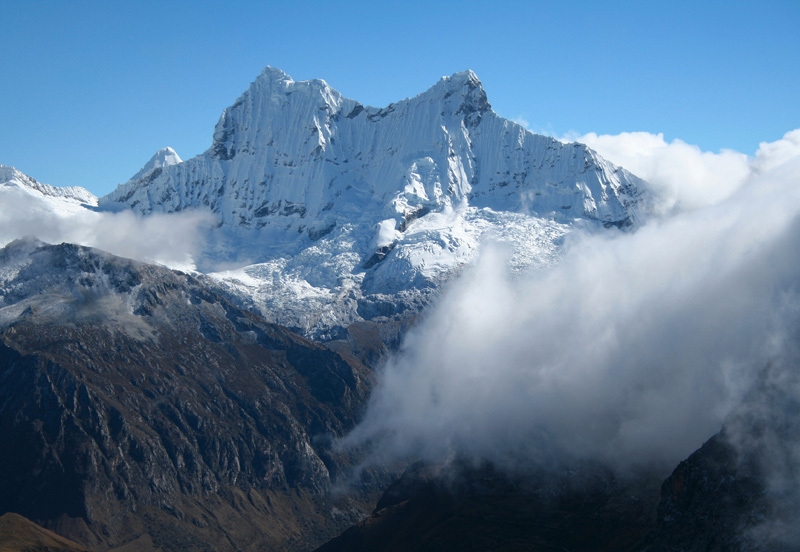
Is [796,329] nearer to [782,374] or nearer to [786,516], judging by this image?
[782,374]

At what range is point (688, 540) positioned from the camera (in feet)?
516

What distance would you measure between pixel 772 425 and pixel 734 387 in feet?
97.3

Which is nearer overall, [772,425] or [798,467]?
[798,467]

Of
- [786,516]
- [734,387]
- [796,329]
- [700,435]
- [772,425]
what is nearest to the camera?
[786,516]

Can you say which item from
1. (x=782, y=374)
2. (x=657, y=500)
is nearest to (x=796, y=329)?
(x=782, y=374)

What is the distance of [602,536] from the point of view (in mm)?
195750

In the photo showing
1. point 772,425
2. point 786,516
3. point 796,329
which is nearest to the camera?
point 786,516

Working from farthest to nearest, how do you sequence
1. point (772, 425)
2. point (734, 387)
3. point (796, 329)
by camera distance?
point (734, 387) < point (796, 329) < point (772, 425)

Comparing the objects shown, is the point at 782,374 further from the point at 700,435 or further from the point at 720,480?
the point at 700,435

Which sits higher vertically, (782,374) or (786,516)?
(782,374)

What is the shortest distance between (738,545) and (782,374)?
33099 millimetres

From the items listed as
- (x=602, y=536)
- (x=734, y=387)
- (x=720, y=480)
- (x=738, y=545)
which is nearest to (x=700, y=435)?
(x=734, y=387)

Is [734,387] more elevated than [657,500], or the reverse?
[734,387]

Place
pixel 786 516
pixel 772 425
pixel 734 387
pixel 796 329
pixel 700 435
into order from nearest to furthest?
pixel 786 516 → pixel 772 425 → pixel 796 329 → pixel 734 387 → pixel 700 435
